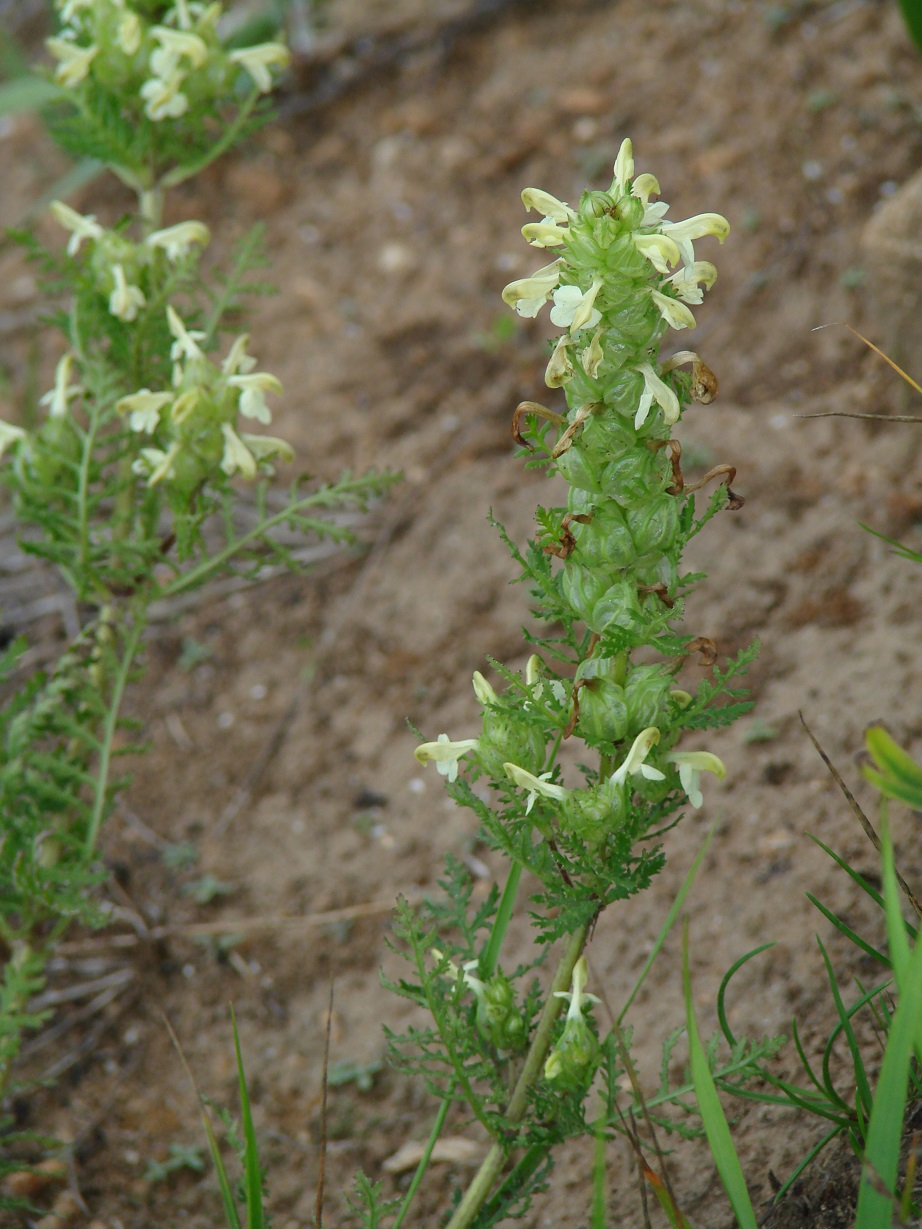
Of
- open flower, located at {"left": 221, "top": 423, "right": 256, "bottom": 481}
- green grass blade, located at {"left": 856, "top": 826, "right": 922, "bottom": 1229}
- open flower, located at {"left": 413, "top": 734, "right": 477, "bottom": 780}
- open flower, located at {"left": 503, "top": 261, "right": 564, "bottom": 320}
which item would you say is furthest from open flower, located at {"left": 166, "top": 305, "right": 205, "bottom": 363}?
green grass blade, located at {"left": 856, "top": 826, "right": 922, "bottom": 1229}

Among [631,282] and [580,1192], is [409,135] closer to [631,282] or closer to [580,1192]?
[631,282]

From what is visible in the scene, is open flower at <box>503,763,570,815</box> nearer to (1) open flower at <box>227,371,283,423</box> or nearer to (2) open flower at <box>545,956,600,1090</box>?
(2) open flower at <box>545,956,600,1090</box>

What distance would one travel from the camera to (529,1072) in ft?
4.20

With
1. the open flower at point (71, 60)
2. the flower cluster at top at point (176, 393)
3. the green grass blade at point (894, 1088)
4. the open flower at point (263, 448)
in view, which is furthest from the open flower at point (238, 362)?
the green grass blade at point (894, 1088)

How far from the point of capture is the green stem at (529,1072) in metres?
1.27

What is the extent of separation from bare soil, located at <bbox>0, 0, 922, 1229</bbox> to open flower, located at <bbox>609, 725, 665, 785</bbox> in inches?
25.1

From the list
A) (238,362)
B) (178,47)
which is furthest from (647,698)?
(178,47)

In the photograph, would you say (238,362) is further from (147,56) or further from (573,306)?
(573,306)

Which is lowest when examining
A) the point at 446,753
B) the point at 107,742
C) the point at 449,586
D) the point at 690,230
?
the point at 449,586

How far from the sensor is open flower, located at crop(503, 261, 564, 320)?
115 centimetres

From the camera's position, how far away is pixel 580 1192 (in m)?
1.65

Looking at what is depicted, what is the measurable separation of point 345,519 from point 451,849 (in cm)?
105

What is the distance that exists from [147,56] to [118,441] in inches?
23.9

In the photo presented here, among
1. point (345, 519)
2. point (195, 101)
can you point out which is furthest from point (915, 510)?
point (195, 101)
